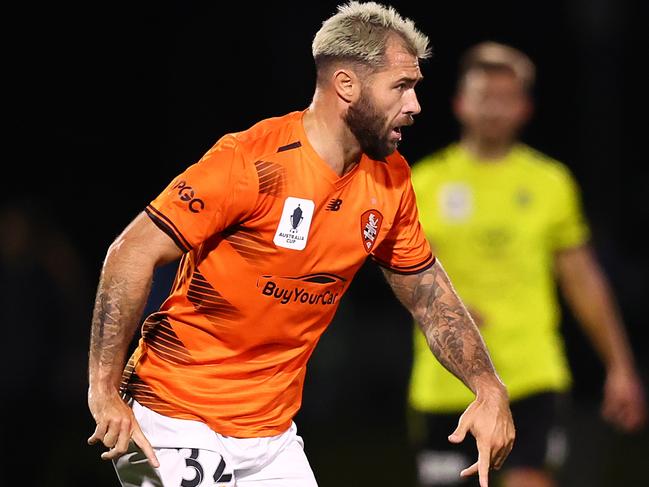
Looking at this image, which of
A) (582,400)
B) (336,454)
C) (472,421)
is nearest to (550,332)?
(472,421)

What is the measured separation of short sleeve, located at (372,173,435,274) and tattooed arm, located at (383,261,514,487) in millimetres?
36

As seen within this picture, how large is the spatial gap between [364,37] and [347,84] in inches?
6.0

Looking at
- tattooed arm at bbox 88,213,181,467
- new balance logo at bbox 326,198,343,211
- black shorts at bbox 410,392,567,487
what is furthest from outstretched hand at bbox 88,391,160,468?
black shorts at bbox 410,392,567,487

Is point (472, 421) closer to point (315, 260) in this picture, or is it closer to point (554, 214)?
point (315, 260)

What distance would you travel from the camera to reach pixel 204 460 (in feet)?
13.0

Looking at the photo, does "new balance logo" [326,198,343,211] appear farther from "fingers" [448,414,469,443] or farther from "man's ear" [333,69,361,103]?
"fingers" [448,414,469,443]

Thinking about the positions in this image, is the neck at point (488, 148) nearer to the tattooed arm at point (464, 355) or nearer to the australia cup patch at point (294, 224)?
the tattooed arm at point (464, 355)

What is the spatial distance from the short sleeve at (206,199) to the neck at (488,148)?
2.94m

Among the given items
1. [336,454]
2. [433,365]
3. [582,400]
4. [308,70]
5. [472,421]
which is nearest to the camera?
[472,421]

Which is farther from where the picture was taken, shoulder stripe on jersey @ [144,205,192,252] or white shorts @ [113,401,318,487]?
white shorts @ [113,401,318,487]

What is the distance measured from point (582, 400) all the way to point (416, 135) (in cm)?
809

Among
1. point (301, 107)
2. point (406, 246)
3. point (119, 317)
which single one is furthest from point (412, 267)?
point (301, 107)

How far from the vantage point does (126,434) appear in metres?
3.74

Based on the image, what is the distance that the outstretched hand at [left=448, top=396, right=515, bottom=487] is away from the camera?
155 inches
